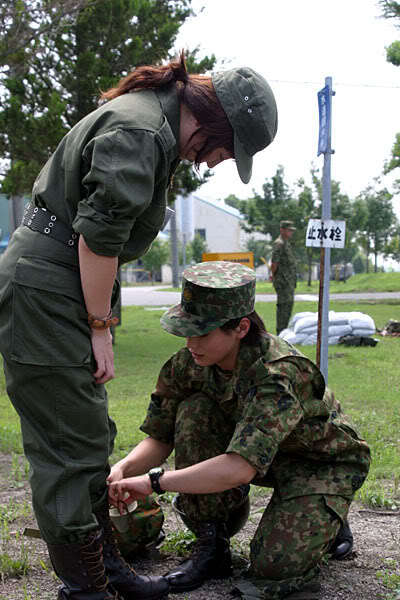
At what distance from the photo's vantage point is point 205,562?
2.54m

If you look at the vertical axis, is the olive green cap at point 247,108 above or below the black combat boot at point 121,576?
above

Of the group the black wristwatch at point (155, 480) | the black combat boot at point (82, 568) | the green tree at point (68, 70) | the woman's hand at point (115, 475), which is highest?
the green tree at point (68, 70)

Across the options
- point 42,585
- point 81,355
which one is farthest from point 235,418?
point 42,585

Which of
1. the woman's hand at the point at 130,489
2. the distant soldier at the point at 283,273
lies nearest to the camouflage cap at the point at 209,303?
the woman's hand at the point at 130,489

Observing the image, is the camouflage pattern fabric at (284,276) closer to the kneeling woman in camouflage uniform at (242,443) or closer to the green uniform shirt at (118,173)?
the kneeling woman in camouflage uniform at (242,443)

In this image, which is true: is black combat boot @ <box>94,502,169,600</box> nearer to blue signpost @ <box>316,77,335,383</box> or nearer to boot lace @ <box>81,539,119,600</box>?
boot lace @ <box>81,539,119,600</box>

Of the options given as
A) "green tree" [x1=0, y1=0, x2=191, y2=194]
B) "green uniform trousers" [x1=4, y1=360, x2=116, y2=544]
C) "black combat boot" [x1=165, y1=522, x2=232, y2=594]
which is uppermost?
"green tree" [x1=0, y1=0, x2=191, y2=194]

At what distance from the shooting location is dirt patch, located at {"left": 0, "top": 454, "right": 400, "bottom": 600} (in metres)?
2.45

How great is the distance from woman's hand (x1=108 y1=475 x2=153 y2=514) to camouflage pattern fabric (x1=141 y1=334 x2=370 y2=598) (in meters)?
0.32

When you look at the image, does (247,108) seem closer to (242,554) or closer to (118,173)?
(118,173)

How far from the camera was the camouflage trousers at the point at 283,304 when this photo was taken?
11023 mm

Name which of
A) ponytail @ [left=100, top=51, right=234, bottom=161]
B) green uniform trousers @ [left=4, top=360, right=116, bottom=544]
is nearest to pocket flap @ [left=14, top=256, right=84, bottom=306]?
green uniform trousers @ [left=4, top=360, right=116, bottom=544]

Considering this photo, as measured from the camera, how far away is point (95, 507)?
2.23 m

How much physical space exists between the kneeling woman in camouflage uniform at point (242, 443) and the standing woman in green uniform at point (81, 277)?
0.99 feet
